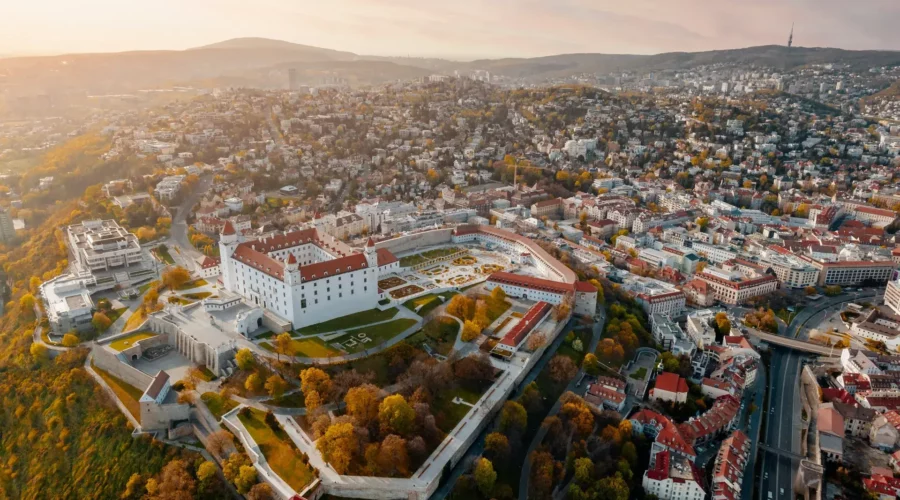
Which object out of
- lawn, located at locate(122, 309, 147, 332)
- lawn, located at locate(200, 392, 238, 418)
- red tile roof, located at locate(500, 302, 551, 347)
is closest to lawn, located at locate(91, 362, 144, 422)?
lawn, located at locate(200, 392, 238, 418)

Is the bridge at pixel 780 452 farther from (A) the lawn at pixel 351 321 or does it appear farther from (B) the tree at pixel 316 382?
(B) the tree at pixel 316 382

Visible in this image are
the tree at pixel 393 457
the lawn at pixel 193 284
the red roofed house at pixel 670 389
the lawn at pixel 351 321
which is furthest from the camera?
the lawn at pixel 193 284

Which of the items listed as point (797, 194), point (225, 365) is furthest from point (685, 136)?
point (225, 365)

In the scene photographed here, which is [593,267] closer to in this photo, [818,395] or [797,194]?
[818,395]

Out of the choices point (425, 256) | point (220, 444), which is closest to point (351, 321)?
point (220, 444)

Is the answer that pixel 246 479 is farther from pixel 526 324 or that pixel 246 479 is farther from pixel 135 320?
Result: pixel 526 324

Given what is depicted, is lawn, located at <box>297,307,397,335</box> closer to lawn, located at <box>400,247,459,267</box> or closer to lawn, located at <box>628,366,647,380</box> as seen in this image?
lawn, located at <box>400,247,459,267</box>

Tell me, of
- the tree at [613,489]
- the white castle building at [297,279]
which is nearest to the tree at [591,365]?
the tree at [613,489]
